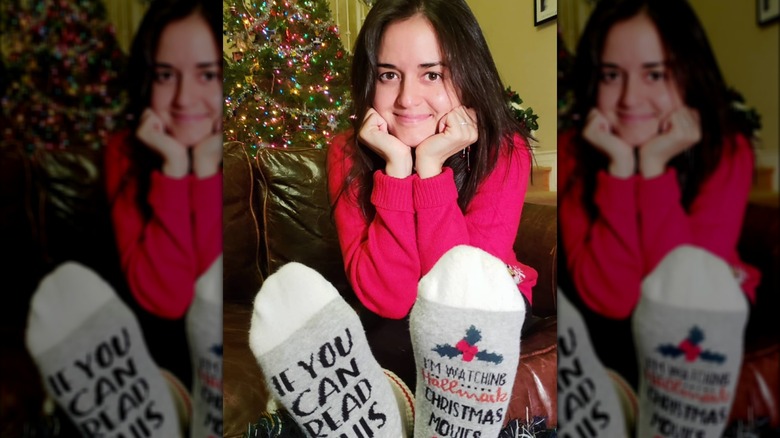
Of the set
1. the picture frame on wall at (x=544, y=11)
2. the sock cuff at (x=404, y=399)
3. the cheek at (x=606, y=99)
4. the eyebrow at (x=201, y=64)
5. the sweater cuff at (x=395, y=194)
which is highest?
the picture frame on wall at (x=544, y=11)

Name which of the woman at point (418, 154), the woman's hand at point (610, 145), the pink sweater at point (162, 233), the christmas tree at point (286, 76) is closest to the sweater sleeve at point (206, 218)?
the pink sweater at point (162, 233)

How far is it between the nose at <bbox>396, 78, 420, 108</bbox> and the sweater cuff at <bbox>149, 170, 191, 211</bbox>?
397 millimetres

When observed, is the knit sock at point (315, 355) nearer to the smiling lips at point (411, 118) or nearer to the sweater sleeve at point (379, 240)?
the sweater sleeve at point (379, 240)

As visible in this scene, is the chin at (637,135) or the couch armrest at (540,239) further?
the couch armrest at (540,239)

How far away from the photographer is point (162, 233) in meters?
0.85

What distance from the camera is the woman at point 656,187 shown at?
82 centimetres

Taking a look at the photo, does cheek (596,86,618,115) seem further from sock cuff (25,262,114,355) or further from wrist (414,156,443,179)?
sock cuff (25,262,114,355)

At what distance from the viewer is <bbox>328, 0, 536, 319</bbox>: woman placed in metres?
0.90

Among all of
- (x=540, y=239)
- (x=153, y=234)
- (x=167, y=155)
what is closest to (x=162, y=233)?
(x=153, y=234)

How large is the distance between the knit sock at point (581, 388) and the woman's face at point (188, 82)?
2.31ft

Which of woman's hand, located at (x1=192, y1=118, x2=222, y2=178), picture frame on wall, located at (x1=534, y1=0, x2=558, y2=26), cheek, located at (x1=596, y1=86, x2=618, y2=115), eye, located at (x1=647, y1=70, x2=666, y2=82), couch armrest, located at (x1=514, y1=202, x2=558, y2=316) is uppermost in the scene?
picture frame on wall, located at (x1=534, y1=0, x2=558, y2=26)

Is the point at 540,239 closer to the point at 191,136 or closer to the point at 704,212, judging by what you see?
the point at 704,212

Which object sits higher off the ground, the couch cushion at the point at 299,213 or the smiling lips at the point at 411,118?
the smiling lips at the point at 411,118

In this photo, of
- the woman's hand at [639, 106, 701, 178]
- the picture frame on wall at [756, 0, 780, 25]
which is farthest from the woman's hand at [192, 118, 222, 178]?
the picture frame on wall at [756, 0, 780, 25]
